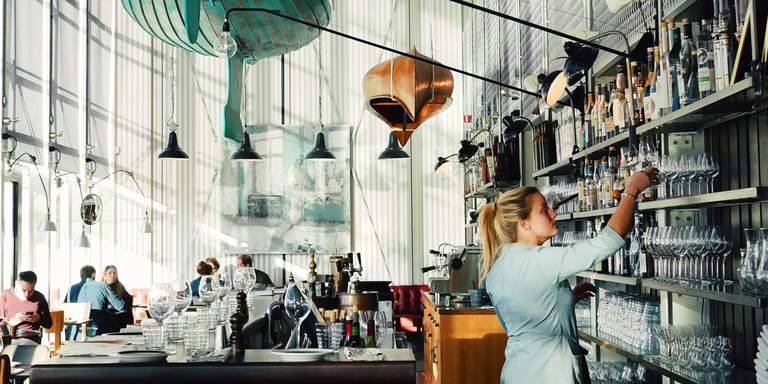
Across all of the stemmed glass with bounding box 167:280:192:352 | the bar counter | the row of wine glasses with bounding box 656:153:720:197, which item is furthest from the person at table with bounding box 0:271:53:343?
the row of wine glasses with bounding box 656:153:720:197

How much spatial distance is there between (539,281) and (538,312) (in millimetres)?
130

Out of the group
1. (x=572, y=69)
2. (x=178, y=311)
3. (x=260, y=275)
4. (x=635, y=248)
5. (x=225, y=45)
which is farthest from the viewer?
(x=260, y=275)

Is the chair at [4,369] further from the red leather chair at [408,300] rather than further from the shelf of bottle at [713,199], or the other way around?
the red leather chair at [408,300]

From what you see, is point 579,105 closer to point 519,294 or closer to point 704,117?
point 704,117

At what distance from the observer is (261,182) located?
12.8 meters

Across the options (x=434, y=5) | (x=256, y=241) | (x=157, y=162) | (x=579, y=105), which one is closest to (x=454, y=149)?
(x=434, y=5)

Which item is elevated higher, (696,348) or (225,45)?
(225,45)

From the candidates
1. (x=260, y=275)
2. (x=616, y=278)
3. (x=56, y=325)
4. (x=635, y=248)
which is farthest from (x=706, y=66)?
(x=260, y=275)

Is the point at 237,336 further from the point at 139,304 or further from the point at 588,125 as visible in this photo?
the point at 139,304

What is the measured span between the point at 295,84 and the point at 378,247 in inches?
109

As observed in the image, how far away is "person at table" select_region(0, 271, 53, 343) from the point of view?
26.1 ft

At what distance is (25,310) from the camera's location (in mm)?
8109

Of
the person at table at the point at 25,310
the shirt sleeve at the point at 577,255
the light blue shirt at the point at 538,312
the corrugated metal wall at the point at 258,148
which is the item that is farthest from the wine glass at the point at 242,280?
the corrugated metal wall at the point at 258,148

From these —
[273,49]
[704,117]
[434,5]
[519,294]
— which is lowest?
[519,294]
